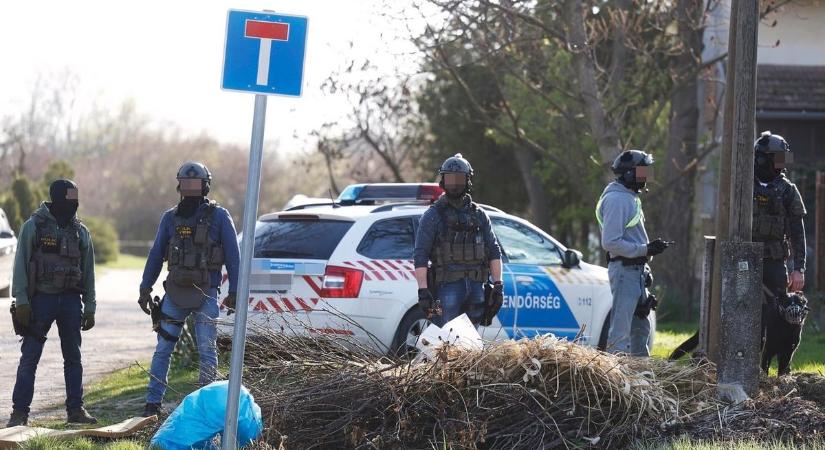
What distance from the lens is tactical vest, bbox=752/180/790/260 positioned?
9.16 meters

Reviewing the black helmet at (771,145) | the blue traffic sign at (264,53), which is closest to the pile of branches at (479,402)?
the blue traffic sign at (264,53)

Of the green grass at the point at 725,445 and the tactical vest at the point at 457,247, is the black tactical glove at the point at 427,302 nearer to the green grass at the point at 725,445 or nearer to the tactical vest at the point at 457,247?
the tactical vest at the point at 457,247

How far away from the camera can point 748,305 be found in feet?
26.6

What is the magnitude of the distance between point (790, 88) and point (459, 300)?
15690 mm

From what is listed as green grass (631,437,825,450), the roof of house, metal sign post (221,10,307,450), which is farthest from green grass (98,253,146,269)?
metal sign post (221,10,307,450)

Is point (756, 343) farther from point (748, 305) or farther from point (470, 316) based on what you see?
point (470, 316)

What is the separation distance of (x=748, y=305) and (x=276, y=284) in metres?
3.91

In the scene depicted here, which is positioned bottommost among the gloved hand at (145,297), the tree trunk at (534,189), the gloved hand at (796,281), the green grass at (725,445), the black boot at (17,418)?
the black boot at (17,418)

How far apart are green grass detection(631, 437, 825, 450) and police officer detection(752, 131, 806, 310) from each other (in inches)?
106

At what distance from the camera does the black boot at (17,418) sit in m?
8.47

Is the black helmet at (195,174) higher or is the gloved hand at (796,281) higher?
the black helmet at (195,174)

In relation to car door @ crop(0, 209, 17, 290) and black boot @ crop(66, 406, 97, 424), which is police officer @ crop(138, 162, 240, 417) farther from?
car door @ crop(0, 209, 17, 290)

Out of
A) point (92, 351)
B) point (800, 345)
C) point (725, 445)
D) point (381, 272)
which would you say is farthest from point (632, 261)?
point (92, 351)

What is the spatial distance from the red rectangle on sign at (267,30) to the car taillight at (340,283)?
4.37 m
